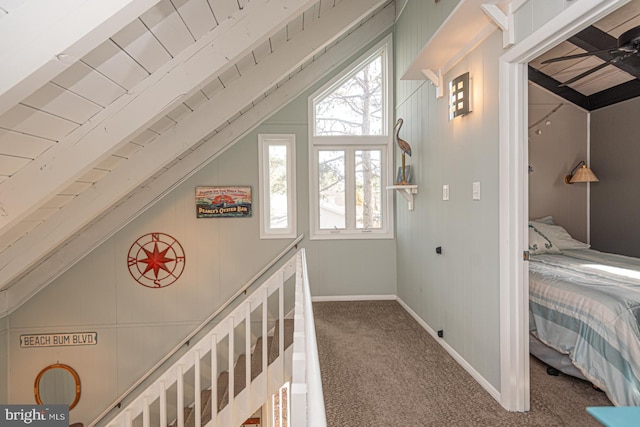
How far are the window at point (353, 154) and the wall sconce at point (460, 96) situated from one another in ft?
6.48

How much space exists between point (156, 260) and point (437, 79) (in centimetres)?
365

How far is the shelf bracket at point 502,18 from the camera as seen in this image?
2.03 m

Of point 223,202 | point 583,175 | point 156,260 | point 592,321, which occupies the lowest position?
point 592,321

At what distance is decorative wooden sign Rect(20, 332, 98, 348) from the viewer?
451 cm

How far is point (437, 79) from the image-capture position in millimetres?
3107

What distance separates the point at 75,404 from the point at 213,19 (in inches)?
183

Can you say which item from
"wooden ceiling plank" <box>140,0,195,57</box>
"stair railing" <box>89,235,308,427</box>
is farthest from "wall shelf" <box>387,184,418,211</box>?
"wooden ceiling plank" <box>140,0,195,57</box>

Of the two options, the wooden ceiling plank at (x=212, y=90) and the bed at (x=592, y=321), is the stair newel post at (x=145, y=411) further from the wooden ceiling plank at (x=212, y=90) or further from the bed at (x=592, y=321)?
the bed at (x=592, y=321)

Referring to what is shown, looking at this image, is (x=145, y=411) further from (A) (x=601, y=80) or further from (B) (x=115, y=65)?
(A) (x=601, y=80)

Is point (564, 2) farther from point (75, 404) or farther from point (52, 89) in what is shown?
point (75, 404)

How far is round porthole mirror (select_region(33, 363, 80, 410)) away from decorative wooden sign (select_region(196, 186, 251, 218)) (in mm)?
2383

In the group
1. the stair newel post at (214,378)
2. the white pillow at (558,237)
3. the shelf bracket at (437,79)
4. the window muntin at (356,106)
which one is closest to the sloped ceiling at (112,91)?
the window muntin at (356,106)

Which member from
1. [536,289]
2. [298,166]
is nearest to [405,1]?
[298,166]

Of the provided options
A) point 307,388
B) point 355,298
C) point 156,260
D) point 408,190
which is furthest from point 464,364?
Result: point 156,260
